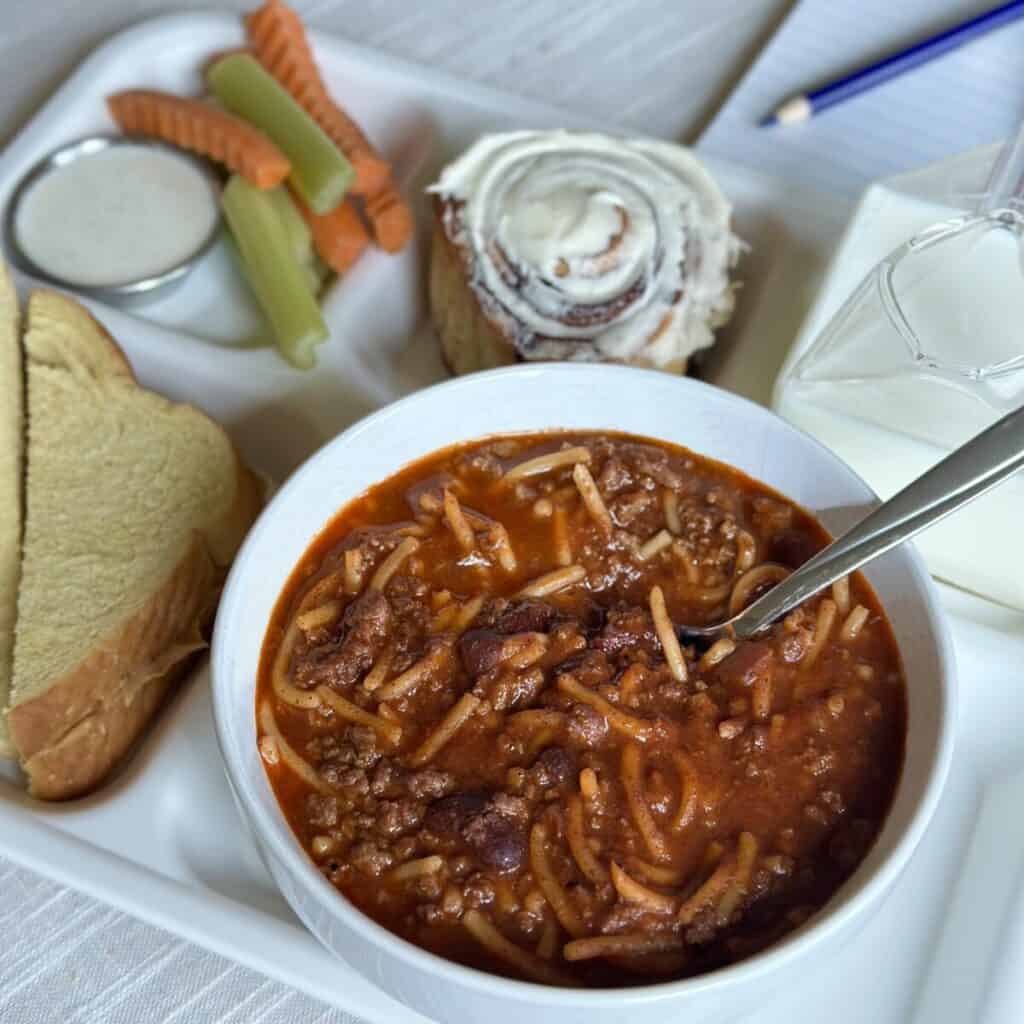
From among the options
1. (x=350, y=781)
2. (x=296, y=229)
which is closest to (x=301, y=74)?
(x=296, y=229)

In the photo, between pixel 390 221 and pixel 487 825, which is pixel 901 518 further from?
pixel 390 221

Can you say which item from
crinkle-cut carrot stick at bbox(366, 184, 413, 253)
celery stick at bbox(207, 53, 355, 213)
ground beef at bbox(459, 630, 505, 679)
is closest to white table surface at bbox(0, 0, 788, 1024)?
celery stick at bbox(207, 53, 355, 213)

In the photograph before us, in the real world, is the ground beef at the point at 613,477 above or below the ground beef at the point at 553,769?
above

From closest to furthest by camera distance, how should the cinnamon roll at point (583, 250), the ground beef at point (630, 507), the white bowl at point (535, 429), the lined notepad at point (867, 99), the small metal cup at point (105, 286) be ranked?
the white bowl at point (535, 429)
the ground beef at point (630, 507)
the cinnamon roll at point (583, 250)
the small metal cup at point (105, 286)
the lined notepad at point (867, 99)

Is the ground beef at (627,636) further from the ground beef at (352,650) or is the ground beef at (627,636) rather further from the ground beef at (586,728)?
the ground beef at (352,650)

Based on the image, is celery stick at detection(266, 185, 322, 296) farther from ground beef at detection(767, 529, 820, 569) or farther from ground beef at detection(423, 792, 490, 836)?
ground beef at detection(423, 792, 490, 836)

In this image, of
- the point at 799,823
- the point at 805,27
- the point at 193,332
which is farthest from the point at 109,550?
the point at 805,27

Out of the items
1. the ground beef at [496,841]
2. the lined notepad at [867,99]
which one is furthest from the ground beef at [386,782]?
the lined notepad at [867,99]
